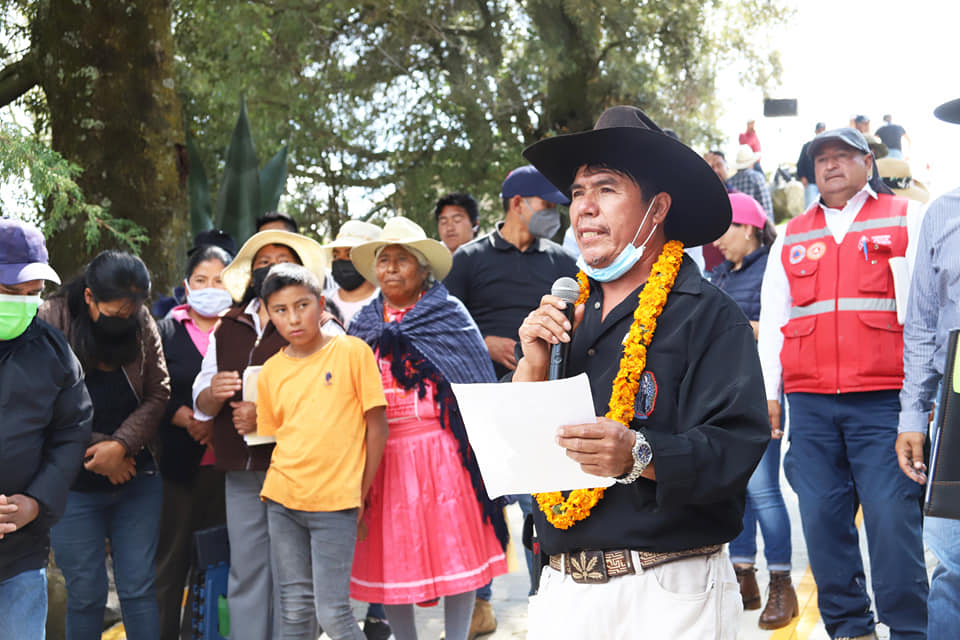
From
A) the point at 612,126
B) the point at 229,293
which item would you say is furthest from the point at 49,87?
the point at 612,126

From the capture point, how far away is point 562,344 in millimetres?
2594

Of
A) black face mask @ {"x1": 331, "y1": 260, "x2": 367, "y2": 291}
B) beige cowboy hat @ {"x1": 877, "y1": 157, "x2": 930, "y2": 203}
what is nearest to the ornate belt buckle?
black face mask @ {"x1": 331, "y1": 260, "x2": 367, "y2": 291}

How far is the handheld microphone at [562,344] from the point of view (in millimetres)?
2562

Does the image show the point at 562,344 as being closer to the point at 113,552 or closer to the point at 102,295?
the point at 102,295

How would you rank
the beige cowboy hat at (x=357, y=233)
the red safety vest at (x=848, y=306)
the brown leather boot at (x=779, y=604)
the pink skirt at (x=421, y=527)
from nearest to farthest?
the red safety vest at (x=848, y=306) < the pink skirt at (x=421, y=527) < the brown leather boot at (x=779, y=604) < the beige cowboy hat at (x=357, y=233)

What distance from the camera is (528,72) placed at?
12859 millimetres

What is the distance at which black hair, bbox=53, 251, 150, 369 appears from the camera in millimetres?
4695

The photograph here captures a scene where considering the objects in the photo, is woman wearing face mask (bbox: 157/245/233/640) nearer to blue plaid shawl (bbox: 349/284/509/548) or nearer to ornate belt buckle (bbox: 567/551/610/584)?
blue plaid shawl (bbox: 349/284/509/548)

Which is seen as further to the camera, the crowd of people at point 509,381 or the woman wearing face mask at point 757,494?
the woman wearing face mask at point 757,494

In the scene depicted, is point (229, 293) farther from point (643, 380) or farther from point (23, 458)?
point (643, 380)

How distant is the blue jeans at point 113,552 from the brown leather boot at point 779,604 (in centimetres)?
324

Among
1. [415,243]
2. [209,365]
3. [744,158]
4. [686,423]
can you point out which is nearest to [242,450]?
[209,365]

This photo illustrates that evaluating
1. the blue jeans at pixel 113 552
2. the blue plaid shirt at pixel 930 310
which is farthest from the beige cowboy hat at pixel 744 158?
the blue jeans at pixel 113 552

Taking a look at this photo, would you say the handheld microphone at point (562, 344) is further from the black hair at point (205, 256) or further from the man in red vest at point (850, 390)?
the black hair at point (205, 256)
